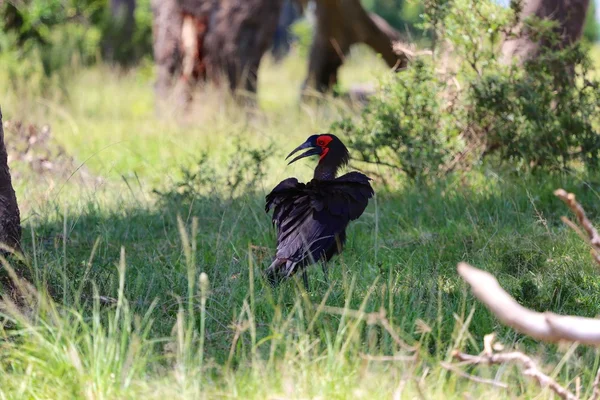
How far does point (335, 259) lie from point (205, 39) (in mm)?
5150

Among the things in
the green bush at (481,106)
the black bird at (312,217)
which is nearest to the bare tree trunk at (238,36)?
the green bush at (481,106)

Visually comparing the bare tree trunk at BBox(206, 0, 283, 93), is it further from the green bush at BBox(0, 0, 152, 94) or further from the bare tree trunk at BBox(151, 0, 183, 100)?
the green bush at BBox(0, 0, 152, 94)

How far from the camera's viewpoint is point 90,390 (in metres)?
2.44

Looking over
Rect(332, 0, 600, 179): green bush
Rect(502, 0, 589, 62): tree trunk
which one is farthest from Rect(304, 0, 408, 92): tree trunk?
Rect(332, 0, 600, 179): green bush

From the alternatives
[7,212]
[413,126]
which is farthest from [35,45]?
[7,212]

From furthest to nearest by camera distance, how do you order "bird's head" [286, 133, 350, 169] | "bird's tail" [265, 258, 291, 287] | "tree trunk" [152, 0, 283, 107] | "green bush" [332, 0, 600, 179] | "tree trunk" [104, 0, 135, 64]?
"tree trunk" [104, 0, 135, 64] → "tree trunk" [152, 0, 283, 107] → "green bush" [332, 0, 600, 179] → "bird's head" [286, 133, 350, 169] → "bird's tail" [265, 258, 291, 287]

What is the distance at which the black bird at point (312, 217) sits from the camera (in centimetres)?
370

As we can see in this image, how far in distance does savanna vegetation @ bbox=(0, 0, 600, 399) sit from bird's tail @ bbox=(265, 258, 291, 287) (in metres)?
0.06

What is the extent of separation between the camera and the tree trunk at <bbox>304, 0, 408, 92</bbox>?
1015 cm

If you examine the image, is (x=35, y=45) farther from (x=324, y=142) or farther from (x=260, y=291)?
(x=260, y=291)

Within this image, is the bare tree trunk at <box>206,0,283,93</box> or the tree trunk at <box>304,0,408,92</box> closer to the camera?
the bare tree trunk at <box>206,0,283,93</box>

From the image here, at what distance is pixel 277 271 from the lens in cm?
369

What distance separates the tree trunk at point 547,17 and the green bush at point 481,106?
0.38ft

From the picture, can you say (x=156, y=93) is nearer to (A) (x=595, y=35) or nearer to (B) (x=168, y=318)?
(B) (x=168, y=318)
